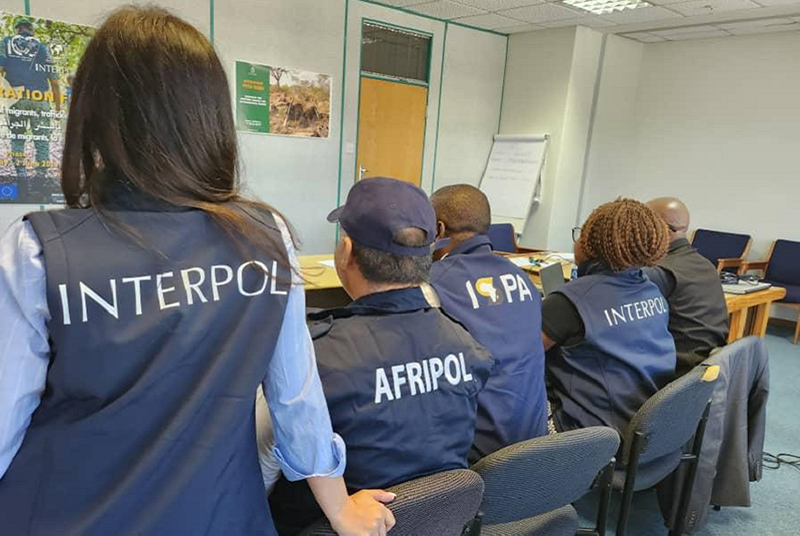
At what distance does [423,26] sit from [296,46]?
1380 mm

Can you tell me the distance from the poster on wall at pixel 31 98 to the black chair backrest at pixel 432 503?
350 centimetres

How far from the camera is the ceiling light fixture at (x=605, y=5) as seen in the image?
4.54 meters

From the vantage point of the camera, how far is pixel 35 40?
11.7 ft

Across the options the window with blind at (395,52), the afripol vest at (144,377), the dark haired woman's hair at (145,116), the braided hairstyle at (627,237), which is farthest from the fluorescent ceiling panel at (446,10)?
the afripol vest at (144,377)

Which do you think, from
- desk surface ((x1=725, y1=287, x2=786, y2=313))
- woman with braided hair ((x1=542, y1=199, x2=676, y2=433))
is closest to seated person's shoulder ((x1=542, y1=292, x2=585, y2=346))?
woman with braided hair ((x1=542, y1=199, x2=676, y2=433))

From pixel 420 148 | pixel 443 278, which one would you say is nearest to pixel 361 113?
pixel 420 148

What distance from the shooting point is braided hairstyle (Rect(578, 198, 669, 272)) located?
1.70 metres

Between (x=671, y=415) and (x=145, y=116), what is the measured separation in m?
1.48

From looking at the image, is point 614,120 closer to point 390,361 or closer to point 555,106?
point 555,106

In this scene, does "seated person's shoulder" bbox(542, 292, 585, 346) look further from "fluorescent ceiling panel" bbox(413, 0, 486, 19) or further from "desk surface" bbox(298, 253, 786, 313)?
"fluorescent ceiling panel" bbox(413, 0, 486, 19)

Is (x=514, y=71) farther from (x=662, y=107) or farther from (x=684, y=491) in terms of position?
(x=684, y=491)

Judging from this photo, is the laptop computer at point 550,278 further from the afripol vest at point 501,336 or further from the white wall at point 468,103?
the white wall at point 468,103

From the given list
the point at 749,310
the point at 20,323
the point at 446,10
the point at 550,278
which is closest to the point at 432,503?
the point at 20,323

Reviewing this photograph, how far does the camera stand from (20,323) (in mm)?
623
